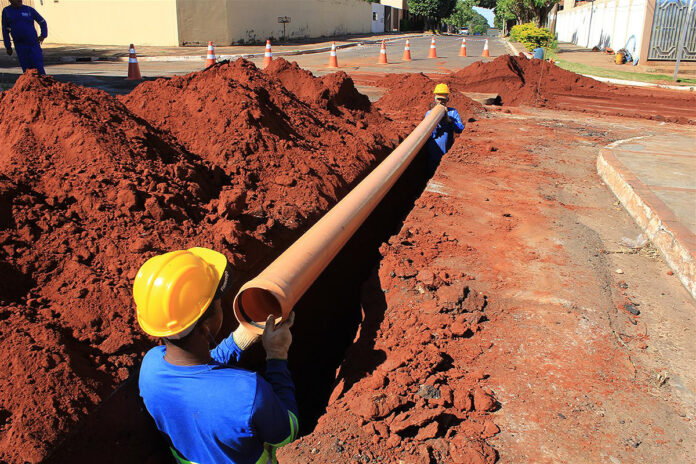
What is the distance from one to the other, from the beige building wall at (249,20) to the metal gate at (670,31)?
685 inches

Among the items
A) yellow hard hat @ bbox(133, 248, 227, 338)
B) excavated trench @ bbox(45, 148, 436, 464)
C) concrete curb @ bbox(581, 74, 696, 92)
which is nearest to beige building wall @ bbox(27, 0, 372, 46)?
concrete curb @ bbox(581, 74, 696, 92)

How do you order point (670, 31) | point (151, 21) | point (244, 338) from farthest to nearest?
point (151, 21)
point (670, 31)
point (244, 338)

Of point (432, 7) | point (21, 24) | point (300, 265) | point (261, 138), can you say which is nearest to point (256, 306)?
point (300, 265)

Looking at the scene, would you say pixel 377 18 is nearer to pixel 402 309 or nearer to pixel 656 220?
pixel 656 220

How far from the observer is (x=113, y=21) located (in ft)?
75.0

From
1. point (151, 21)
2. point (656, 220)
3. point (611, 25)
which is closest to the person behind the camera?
point (656, 220)

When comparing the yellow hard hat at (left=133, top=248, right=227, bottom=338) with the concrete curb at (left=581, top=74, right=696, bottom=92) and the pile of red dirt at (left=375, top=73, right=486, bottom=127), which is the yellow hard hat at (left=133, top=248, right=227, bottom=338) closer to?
the pile of red dirt at (left=375, top=73, right=486, bottom=127)

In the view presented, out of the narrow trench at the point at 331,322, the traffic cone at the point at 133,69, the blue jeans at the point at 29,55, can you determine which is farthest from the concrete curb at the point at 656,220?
the traffic cone at the point at 133,69

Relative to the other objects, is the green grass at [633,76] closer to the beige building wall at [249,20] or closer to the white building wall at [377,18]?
the beige building wall at [249,20]

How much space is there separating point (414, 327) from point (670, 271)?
2.40 meters

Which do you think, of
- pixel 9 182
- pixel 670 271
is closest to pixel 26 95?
pixel 9 182

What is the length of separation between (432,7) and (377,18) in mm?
5512

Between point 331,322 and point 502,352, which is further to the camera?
point 331,322

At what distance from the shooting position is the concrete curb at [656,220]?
4.03 meters
